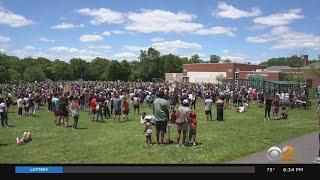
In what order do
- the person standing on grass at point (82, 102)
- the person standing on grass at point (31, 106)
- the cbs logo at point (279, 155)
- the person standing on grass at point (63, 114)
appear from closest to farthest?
the cbs logo at point (279, 155) < the person standing on grass at point (63, 114) < the person standing on grass at point (31, 106) < the person standing on grass at point (82, 102)

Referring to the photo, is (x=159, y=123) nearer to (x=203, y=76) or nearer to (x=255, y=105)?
(x=255, y=105)

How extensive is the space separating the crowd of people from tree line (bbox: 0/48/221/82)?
3.98 ft

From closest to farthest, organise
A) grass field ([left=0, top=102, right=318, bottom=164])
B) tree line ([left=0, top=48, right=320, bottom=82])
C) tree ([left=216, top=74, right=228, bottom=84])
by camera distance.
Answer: tree line ([left=0, top=48, right=320, bottom=82])
grass field ([left=0, top=102, right=318, bottom=164])
tree ([left=216, top=74, right=228, bottom=84])

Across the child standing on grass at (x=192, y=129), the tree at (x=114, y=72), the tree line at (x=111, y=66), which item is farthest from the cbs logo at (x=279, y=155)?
the child standing on grass at (x=192, y=129)

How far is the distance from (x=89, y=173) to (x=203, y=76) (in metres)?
38.5

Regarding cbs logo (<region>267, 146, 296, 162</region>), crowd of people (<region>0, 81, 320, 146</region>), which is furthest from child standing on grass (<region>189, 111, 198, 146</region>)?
cbs logo (<region>267, 146, 296, 162</region>)

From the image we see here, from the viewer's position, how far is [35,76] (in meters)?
12.9

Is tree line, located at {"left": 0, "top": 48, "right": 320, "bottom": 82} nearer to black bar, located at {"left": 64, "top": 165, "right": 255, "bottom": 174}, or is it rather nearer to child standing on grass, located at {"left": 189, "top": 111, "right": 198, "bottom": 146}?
black bar, located at {"left": 64, "top": 165, "right": 255, "bottom": 174}

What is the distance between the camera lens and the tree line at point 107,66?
22.5 ft

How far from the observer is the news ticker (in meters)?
4.03

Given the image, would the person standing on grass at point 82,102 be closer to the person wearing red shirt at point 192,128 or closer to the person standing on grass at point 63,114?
the person standing on grass at point 63,114

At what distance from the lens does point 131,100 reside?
29.3m

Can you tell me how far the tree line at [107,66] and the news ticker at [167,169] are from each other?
2079 mm

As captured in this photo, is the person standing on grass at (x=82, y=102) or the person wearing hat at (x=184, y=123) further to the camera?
the person standing on grass at (x=82, y=102)
